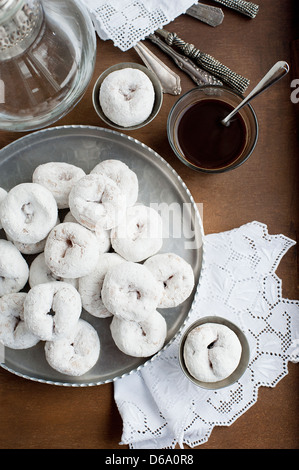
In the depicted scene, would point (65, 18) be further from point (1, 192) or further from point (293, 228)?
point (293, 228)

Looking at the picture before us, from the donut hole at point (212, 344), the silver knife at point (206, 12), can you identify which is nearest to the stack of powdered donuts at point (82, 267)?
the donut hole at point (212, 344)

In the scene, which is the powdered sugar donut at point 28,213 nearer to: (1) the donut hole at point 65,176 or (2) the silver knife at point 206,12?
(1) the donut hole at point 65,176

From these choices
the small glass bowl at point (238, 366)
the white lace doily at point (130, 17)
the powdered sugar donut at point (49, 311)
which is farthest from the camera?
the white lace doily at point (130, 17)

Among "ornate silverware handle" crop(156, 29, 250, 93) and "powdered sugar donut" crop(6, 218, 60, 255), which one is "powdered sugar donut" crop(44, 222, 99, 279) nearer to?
"powdered sugar donut" crop(6, 218, 60, 255)

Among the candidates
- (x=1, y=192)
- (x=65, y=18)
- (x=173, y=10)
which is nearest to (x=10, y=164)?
(x=1, y=192)

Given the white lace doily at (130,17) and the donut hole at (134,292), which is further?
the white lace doily at (130,17)

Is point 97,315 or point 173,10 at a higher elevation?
point 173,10
